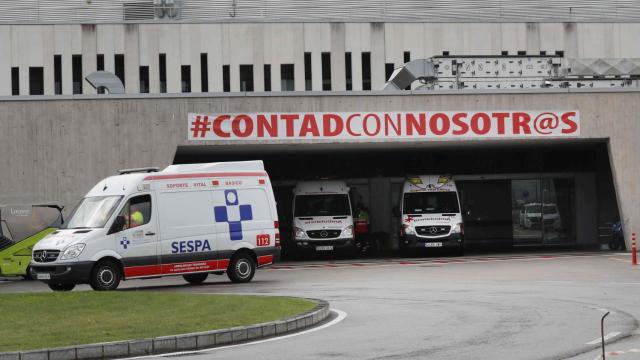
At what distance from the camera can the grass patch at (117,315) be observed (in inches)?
485

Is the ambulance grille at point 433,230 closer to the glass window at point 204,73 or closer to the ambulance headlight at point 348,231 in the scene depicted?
the ambulance headlight at point 348,231

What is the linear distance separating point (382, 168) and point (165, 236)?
19.2m

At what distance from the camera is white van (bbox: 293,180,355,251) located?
33500 millimetres

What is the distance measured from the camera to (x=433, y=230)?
33.3 m

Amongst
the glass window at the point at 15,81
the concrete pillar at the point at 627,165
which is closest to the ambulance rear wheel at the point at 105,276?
the concrete pillar at the point at 627,165

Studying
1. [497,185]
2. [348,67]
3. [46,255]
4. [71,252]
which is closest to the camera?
[71,252]

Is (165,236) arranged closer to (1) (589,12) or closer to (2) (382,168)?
(2) (382,168)

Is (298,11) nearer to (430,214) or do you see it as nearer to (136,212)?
(430,214)

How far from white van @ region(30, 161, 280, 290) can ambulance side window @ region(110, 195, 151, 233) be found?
2 centimetres

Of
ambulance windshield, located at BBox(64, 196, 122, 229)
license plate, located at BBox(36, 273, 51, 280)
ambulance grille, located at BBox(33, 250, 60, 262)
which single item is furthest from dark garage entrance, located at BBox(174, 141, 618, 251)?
license plate, located at BBox(36, 273, 51, 280)

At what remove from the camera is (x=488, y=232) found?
136 ft

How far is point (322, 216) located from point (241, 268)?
10.3 meters

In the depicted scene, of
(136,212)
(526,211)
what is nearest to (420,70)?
(526,211)

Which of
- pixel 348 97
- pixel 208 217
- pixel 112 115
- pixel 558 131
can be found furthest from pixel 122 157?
pixel 558 131
